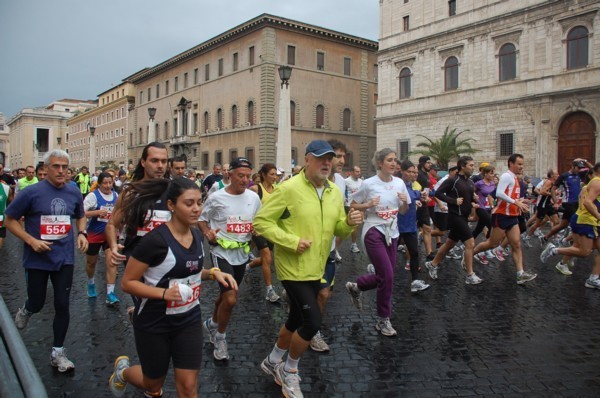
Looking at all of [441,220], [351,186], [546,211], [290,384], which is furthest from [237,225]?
[546,211]

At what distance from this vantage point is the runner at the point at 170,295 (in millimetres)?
3150

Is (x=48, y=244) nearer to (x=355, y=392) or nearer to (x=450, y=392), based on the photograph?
(x=355, y=392)

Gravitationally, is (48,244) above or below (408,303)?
above

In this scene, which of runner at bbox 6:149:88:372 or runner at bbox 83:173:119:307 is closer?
runner at bbox 6:149:88:372

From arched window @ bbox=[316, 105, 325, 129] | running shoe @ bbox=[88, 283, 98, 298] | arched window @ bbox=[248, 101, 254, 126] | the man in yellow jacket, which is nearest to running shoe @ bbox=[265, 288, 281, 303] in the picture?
running shoe @ bbox=[88, 283, 98, 298]

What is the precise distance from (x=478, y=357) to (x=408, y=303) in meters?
2.21

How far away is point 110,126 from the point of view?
80.2 m

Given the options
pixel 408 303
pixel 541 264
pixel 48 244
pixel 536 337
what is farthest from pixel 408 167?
pixel 48 244

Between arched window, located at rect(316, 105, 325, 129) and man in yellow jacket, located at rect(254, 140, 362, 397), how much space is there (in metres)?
42.8

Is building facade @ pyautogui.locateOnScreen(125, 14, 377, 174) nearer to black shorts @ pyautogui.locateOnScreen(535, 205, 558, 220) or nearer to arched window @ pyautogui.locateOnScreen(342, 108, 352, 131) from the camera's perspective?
arched window @ pyautogui.locateOnScreen(342, 108, 352, 131)

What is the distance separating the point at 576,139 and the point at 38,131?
390 feet

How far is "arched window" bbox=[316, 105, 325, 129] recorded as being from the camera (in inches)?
1838

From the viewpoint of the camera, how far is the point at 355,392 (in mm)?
4082

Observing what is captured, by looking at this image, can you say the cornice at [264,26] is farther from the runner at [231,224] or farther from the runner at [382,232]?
the runner at [231,224]
